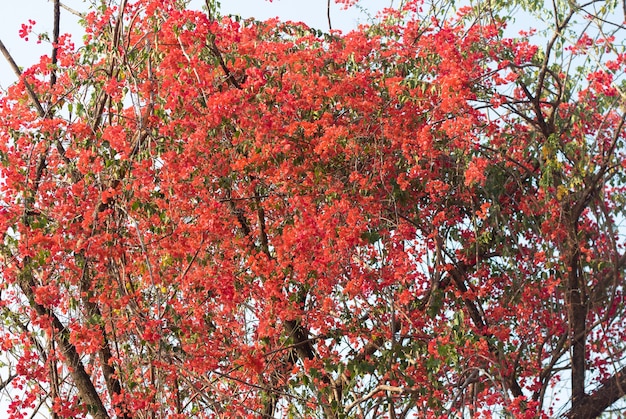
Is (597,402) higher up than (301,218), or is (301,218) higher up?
(301,218)

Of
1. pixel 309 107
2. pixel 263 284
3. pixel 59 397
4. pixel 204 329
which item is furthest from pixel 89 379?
pixel 309 107

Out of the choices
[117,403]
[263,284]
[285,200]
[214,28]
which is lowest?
[117,403]

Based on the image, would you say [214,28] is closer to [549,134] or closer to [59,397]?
[549,134]

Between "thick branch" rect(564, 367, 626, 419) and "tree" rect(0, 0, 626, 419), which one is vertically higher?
"tree" rect(0, 0, 626, 419)

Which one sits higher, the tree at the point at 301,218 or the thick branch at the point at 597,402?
the tree at the point at 301,218

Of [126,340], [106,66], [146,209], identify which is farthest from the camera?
[106,66]

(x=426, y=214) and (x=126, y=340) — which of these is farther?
(x=426, y=214)

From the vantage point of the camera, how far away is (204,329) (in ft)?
24.4

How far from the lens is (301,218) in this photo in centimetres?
720

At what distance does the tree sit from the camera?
22.6 ft

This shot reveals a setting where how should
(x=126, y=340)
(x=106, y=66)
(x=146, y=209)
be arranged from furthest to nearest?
1. (x=106, y=66)
2. (x=126, y=340)
3. (x=146, y=209)

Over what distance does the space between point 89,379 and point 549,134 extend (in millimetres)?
4012

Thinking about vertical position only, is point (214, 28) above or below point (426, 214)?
above

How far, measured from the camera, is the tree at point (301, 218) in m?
6.89
